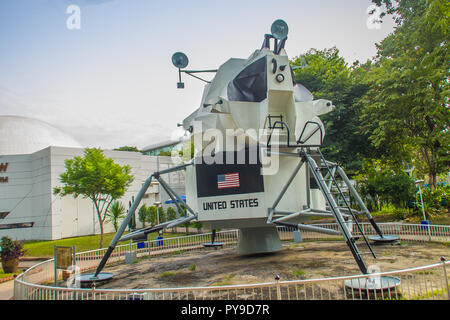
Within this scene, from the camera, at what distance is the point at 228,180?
12.5 m

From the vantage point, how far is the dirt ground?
11.0 metres

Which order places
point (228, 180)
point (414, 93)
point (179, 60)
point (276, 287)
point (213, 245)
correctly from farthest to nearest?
1. point (414, 93)
2. point (213, 245)
3. point (179, 60)
4. point (228, 180)
5. point (276, 287)

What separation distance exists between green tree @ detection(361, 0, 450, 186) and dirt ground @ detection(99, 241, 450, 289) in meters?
12.3

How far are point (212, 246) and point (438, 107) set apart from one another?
19035 mm

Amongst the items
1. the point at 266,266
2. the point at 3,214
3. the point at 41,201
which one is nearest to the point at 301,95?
the point at 266,266

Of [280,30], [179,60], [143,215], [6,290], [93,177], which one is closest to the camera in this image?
[280,30]

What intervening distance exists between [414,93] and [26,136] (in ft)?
163

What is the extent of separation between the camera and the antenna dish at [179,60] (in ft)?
48.7

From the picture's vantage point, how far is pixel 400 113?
24.9 metres

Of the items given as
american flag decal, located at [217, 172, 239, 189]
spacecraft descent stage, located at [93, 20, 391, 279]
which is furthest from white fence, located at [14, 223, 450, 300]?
american flag decal, located at [217, 172, 239, 189]

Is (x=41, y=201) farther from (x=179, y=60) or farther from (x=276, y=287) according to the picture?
(x=276, y=287)
